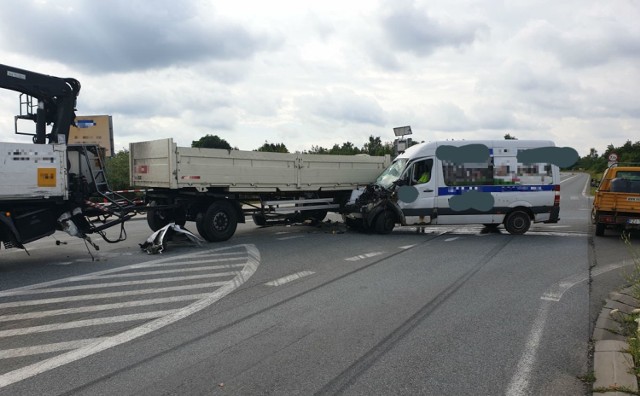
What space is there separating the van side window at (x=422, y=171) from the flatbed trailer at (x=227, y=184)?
2.30m

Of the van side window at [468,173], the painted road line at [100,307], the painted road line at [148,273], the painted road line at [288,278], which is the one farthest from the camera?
the van side window at [468,173]

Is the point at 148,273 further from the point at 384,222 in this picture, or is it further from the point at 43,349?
the point at 384,222

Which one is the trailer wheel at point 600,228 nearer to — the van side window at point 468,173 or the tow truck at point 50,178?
the van side window at point 468,173

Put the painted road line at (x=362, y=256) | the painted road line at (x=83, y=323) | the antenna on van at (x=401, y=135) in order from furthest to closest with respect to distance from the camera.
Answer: the antenna on van at (x=401, y=135)
the painted road line at (x=362, y=256)
the painted road line at (x=83, y=323)

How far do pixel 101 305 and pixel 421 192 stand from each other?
28.7 ft

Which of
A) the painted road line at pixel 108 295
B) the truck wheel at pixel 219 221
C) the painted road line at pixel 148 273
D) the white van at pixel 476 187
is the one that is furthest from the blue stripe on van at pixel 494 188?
the painted road line at pixel 108 295

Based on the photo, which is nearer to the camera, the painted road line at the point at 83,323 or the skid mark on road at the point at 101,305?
the skid mark on road at the point at 101,305

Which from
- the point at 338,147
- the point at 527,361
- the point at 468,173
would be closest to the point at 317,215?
the point at 468,173

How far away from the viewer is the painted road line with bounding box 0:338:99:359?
4.62 m

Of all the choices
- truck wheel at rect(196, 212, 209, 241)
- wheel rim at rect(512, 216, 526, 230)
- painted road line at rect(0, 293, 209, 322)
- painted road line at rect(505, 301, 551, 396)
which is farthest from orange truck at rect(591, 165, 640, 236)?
painted road line at rect(0, 293, 209, 322)

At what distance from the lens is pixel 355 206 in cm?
1354

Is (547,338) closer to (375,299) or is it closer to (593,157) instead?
(375,299)

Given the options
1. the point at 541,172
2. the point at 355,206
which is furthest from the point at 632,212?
the point at 355,206

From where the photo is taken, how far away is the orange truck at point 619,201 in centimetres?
1231
